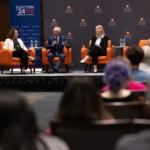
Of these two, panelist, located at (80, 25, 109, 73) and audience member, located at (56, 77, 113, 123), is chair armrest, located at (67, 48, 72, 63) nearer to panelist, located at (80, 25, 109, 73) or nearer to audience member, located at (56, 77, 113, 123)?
panelist, located at (80, 25, 109, 73)

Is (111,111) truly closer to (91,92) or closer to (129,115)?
(129,115)

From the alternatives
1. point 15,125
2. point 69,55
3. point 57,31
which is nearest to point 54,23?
point 57,31

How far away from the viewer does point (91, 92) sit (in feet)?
7.26

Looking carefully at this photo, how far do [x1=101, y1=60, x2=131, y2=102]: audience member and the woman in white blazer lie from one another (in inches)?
278

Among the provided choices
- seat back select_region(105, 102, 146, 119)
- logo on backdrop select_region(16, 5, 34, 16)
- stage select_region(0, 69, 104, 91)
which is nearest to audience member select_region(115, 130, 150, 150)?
seat back select_region(105, 102, 146, 119)

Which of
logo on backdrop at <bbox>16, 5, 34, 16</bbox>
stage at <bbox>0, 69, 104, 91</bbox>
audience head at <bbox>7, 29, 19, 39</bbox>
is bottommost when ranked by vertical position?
stage at <bbox>0, 69, 104, 91</bbox>

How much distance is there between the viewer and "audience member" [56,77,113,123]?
2189mm

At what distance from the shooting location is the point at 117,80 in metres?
3.08

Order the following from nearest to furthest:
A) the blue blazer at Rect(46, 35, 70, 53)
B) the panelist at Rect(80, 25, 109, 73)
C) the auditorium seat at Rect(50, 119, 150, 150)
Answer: the auditorium seat at Rect(50, 119, 150, 150) < the panelist at Rect(80, 25, 109, 73) < the blue blazer at Rect(46, 35, 70, 53)

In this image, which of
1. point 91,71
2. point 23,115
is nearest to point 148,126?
point 23,115

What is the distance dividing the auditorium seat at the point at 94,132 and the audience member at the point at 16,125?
661 millimetres

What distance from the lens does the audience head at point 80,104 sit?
219 cm

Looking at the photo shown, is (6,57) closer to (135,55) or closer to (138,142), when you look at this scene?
(135,55)

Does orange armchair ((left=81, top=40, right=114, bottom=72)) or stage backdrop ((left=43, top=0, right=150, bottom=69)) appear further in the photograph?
stage backdrop ((left=43, top=0, right=150, bottom=69))
